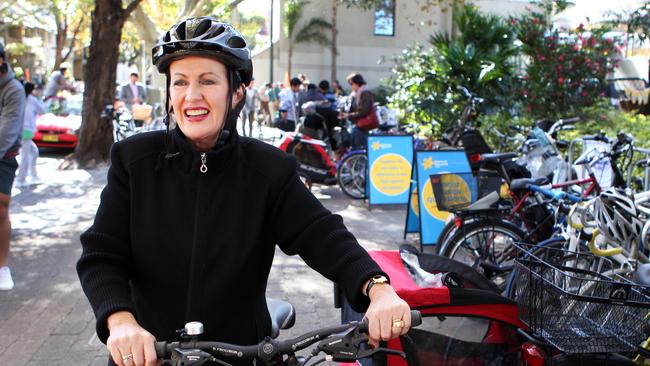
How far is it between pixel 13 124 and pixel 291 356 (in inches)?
192

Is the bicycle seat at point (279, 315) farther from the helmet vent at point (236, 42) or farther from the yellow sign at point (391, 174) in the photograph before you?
the yellow sign at point (391, 174)

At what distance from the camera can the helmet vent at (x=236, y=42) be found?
2.16 meters

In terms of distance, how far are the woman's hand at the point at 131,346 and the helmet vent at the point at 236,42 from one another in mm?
900

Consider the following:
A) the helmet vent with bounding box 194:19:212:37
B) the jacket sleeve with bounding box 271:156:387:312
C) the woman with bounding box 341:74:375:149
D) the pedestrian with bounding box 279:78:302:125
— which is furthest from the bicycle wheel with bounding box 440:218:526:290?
the pedestrian with bounding box 279:78:302:125

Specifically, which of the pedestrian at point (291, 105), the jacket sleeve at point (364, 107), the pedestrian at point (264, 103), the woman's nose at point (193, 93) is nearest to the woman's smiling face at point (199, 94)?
the woman's nose at point (193, 93)

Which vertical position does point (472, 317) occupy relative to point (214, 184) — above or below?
below

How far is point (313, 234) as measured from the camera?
219cm

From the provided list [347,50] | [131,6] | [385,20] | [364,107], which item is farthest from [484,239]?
[385,20]

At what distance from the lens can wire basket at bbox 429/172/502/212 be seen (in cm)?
623

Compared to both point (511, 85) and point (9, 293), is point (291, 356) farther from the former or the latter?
point (511, 85)

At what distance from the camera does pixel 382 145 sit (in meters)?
9.06

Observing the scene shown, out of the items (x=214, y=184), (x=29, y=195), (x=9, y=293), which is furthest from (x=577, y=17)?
(x=214, y=184)

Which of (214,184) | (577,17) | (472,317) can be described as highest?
(577,17)

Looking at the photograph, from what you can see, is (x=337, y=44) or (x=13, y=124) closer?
(x=13, y=124)
